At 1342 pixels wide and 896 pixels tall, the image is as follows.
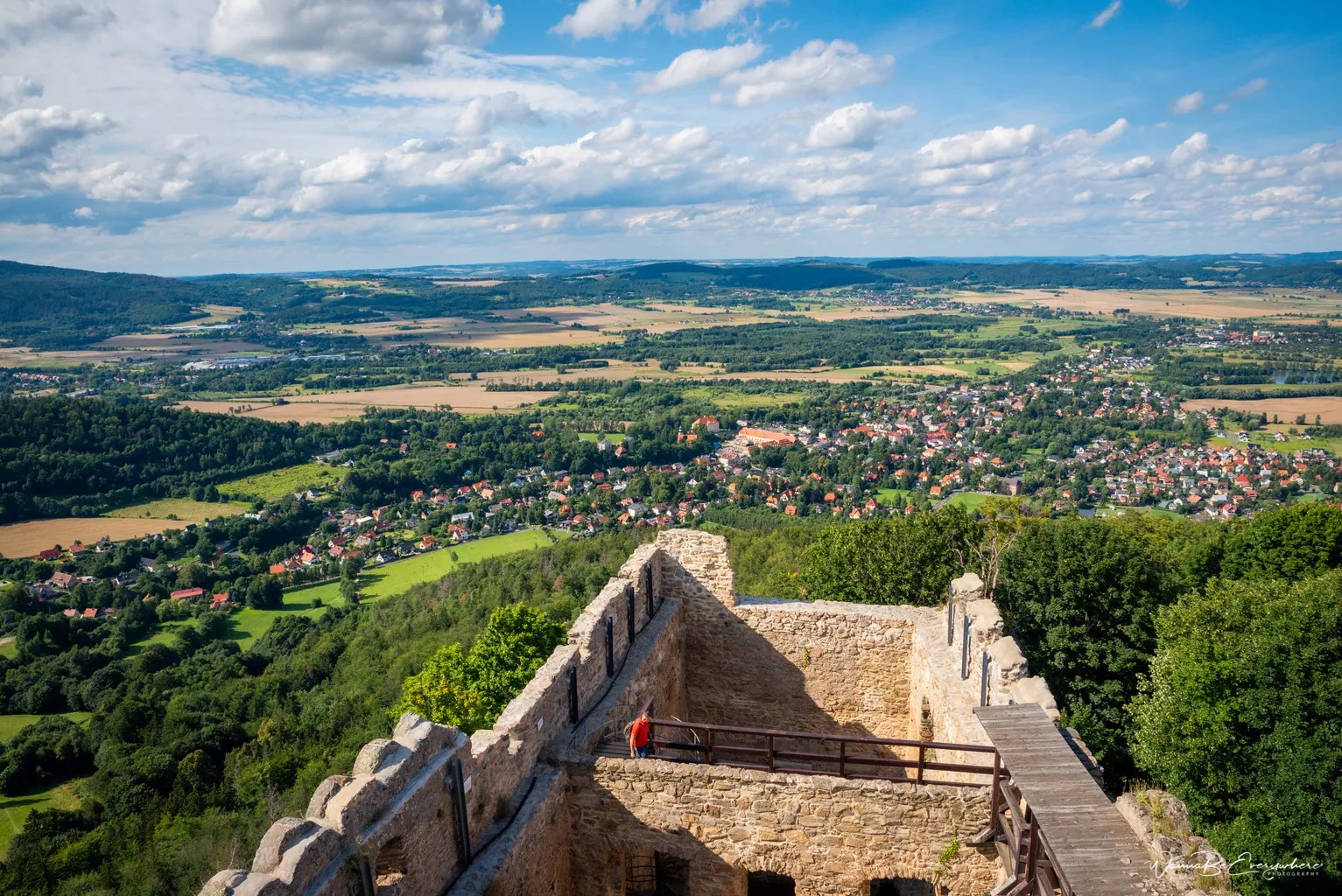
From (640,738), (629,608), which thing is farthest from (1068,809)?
(629,608)

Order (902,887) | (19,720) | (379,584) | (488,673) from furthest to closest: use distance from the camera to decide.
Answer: (379,584) < (19,720) < (488,673) < (902,887)

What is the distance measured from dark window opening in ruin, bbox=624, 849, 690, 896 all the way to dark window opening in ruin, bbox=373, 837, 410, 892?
4.13 metres

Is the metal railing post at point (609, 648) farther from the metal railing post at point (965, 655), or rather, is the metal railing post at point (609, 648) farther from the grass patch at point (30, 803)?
the grass patch at point (30, 803)

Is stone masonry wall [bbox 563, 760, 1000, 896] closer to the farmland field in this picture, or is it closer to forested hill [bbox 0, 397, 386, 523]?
the farmland field

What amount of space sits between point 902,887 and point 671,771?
15.9 ft

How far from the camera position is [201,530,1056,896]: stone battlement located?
6.66 metres

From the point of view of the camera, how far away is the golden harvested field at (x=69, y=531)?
73.8 m

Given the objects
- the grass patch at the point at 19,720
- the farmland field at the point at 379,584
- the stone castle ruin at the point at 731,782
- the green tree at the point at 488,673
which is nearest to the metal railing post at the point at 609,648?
the stone castle ruin at the point at 731,782

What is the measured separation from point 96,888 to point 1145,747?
29.7m

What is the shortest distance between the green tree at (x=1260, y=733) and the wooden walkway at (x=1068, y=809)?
8.22 metres

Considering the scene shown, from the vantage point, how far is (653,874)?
10.4 m

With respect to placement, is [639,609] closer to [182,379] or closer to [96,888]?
[96,888]

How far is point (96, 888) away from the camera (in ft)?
82.2

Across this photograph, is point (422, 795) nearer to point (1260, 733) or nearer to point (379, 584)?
point (1260, 733)
